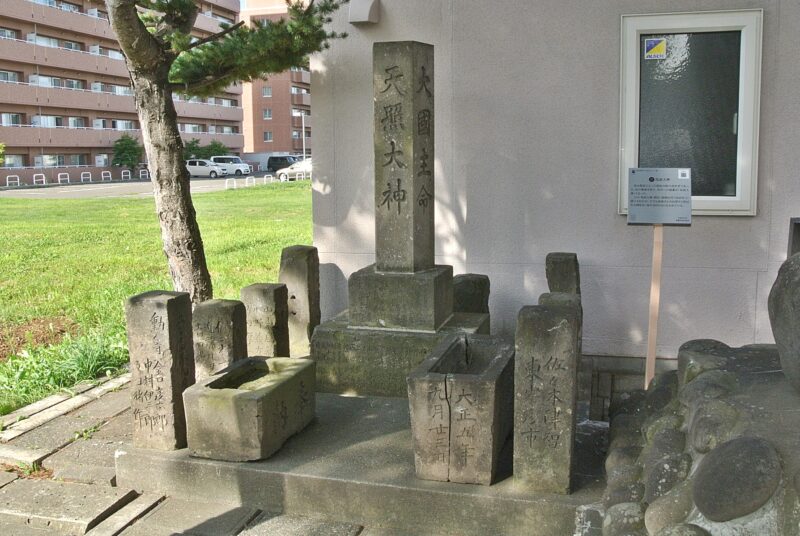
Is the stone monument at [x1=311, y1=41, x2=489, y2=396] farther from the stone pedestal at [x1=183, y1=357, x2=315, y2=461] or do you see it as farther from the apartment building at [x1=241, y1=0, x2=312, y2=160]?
the apartment building at [x1=241, y1=0, x2=312, y2=160]

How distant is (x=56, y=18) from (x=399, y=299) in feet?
129

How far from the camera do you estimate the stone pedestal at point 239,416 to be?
432cm

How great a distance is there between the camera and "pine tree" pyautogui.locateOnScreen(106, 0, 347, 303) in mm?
6707

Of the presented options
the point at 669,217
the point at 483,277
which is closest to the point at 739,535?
the point at 669,217

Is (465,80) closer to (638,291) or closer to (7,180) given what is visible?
(638,291)

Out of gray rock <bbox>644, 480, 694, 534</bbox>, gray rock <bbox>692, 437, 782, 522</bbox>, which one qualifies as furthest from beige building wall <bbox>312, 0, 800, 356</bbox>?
gray rock <bbox>692, 437, 782, 522</bbox>

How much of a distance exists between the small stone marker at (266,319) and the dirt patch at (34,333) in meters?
3.27

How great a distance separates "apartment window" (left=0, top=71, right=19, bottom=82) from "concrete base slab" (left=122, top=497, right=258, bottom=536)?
126ft

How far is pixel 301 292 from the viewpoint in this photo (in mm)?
6641

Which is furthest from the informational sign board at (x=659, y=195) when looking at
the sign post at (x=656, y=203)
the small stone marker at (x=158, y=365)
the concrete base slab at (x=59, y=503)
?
the concrete base slab at (x=59, y=503)

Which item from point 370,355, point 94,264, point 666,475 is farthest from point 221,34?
point 94,264

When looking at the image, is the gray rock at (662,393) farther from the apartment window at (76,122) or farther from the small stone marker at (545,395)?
the apartment window at (76,122)

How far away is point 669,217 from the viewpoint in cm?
533

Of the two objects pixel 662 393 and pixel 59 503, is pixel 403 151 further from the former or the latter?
pixel 59 503
